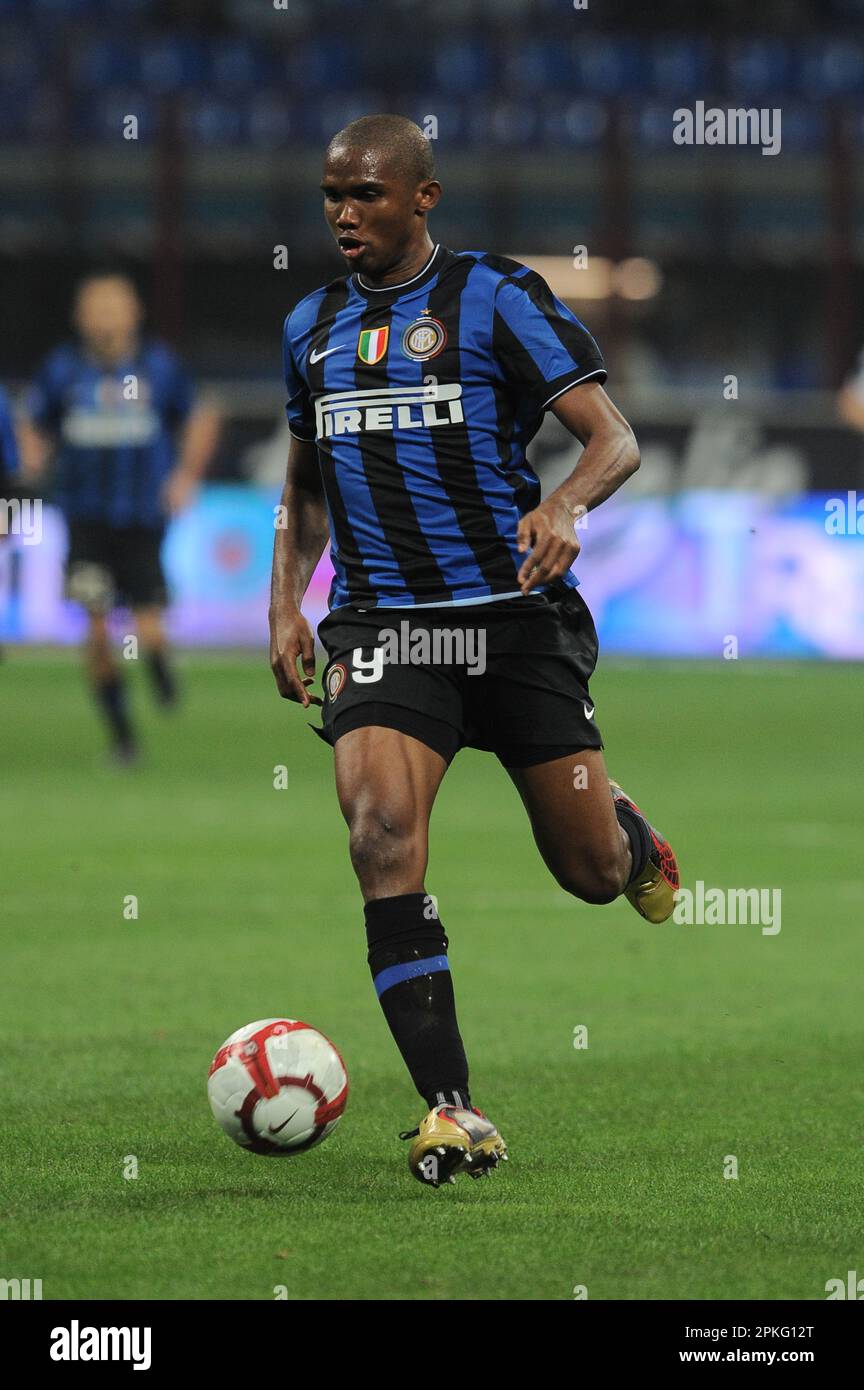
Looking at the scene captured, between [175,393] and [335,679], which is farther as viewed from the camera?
[175,393]

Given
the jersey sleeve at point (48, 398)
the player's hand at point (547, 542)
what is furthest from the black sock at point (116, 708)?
the player's hand at point (547, 542)

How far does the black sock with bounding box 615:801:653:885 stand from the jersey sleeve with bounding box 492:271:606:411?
103cm

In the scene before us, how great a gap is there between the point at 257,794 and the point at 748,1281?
303 inches

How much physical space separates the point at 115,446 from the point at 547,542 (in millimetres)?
9746

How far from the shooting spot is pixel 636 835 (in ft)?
17.0

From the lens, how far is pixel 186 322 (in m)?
28.8

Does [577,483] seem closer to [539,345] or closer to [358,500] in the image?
[539,345]

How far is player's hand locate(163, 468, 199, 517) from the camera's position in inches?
554

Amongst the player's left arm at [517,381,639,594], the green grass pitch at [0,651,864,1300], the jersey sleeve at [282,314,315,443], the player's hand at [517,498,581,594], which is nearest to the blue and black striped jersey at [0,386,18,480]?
the green grass pitch at [0,651,864,1300]

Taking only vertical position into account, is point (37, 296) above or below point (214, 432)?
above

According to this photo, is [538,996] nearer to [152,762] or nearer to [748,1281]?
[748,1281]

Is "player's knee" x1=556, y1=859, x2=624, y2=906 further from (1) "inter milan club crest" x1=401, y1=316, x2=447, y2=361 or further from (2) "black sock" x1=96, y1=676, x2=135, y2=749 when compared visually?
(2) "black sock" x1=96, y1=676, x2=135, y2=749

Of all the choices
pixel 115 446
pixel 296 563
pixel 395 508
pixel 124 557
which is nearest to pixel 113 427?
pixel 115 446

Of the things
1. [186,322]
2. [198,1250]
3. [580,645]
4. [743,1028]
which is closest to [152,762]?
[743,1028]
